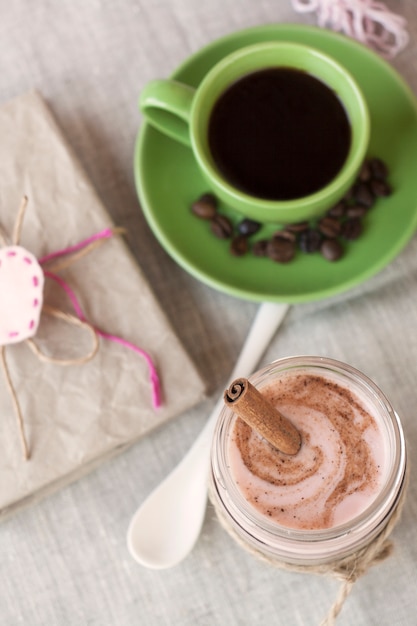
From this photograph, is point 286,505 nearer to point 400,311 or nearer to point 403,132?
point 400,311

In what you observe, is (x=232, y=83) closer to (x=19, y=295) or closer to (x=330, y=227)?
(x=330, y=227)

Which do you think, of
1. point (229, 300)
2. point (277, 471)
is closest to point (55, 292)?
point (229, 300)

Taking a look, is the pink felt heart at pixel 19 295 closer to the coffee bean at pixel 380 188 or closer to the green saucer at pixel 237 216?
the green saucer at pixel 237 216

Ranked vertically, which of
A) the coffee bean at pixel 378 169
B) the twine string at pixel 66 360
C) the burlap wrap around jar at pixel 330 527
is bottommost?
the twine string at pixel 66 360

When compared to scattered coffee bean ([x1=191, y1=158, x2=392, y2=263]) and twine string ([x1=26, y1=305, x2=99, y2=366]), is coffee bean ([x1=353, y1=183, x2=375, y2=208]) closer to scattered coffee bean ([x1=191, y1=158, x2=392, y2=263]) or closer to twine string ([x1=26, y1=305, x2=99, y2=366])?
scattered coffee bean ([x1=191, y1=158, x2=392, y2=263])

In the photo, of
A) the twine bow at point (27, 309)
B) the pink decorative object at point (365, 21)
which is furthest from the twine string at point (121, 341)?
the pink decorative object at point (365, 21)

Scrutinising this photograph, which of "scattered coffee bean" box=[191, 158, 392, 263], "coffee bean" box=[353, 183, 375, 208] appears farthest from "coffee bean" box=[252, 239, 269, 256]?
"coffee bean" box=[353, 183, 375, 208]
